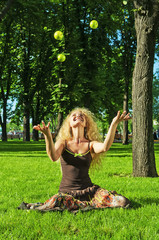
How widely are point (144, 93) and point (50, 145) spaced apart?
4.68 meters

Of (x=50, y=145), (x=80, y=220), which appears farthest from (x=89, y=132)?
(x=80, y=220)

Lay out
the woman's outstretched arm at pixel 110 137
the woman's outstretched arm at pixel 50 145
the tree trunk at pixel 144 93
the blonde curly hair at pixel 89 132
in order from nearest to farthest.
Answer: the woman's outstretched arm at pixel 50 145
the woman's outstretched arm at pixel 110 137
the blonde curly hair at pixel 89 132
the tree trunk at pixel 144 93

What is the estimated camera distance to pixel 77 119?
511cm

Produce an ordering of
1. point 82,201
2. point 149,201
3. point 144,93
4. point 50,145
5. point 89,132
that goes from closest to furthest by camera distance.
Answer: point 50,145, point 82,201, point 89,132, point 149,201, point 144,93

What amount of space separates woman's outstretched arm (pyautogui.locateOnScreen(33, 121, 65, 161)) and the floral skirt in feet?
2.04

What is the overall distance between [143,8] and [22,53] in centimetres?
2213

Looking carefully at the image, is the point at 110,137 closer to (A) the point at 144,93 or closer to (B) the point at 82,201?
(B) the point at 82,201

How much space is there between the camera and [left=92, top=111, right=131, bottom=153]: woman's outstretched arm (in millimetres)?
4527

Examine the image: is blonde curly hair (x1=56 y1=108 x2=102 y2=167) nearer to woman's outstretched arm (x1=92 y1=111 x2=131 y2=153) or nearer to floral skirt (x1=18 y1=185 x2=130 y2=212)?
woman's outstretched arm (x1=92 y1=111 x2=131 y2=153)

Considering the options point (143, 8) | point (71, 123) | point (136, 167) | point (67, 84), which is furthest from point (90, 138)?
point (67, 84)

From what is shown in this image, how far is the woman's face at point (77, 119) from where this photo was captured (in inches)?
201

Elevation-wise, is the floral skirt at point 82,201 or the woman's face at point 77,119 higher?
the woman's face at point 77,119

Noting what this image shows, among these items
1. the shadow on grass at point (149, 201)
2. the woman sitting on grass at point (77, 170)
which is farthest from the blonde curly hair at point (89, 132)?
the shadow on grass at point (149, 201)

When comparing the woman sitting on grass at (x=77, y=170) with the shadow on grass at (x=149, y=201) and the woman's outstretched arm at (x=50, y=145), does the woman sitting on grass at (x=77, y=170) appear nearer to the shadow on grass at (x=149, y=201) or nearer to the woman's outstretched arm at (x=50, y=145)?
the woman's outstretched arm at (x=50, y=145)
